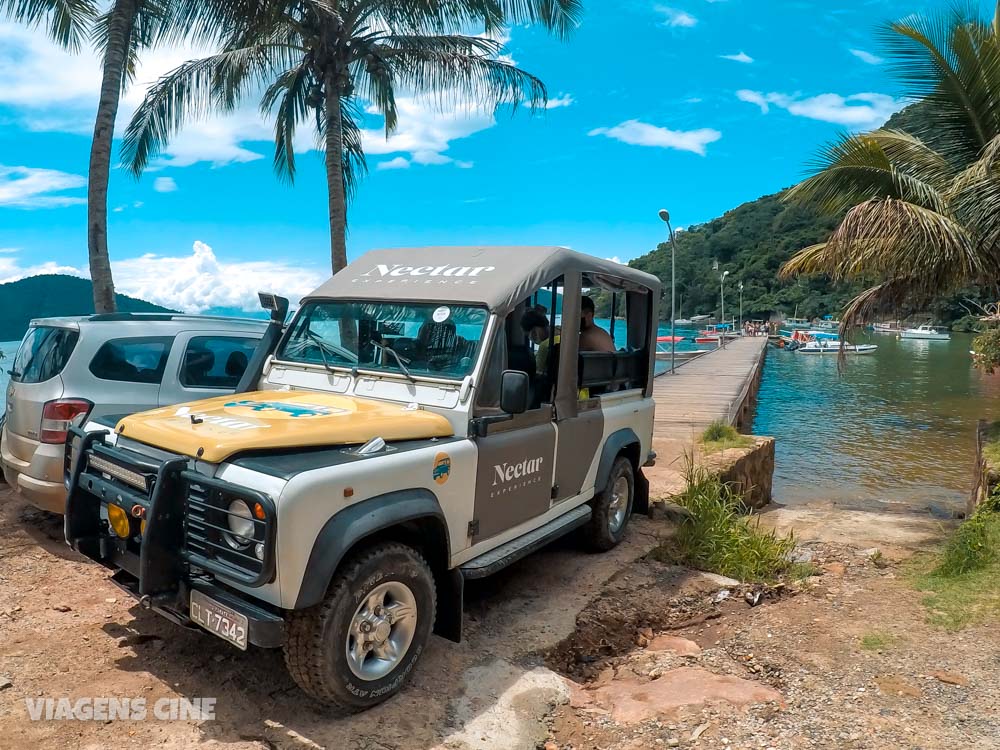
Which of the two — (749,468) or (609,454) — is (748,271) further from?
(609,454)

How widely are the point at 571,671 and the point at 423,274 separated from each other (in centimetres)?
275

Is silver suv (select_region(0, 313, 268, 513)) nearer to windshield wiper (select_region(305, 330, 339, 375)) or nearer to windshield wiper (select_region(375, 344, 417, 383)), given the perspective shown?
windshield wiper (select_region(305, 330, 339, 375))

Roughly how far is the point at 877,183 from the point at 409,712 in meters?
9.40

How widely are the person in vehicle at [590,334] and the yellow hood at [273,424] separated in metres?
2.02

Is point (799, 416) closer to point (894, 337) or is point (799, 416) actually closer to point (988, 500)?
point (988, 500)

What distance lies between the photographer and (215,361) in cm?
634

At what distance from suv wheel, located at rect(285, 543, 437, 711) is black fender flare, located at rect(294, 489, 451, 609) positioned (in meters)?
0.12

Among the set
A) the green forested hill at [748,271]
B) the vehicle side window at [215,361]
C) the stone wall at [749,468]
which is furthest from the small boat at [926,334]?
the vehicle side window at [215,361]

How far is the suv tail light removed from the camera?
5.21 meters

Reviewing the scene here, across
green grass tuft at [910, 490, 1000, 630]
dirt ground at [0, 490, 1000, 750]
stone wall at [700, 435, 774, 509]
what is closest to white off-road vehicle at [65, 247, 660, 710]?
dirt ground at [0, 490, 1000, 750]

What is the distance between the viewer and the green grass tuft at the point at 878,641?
14.8 feet

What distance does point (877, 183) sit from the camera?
989 centimetres

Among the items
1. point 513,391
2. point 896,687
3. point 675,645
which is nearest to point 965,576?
point 896,687

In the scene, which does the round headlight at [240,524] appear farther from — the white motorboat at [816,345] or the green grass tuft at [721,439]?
the white motorboat at [816,345]
